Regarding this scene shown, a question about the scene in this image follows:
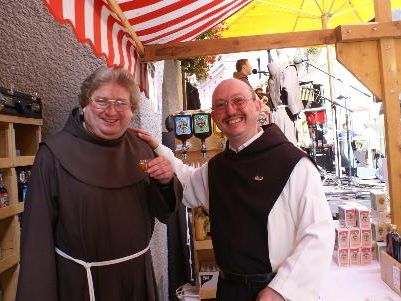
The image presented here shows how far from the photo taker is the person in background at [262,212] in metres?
1.57

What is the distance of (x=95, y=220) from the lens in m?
1.57

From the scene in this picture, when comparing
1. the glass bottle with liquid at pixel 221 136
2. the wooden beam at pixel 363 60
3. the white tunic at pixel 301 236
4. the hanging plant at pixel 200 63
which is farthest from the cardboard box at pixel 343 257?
the hanging plant at pixel 200 63

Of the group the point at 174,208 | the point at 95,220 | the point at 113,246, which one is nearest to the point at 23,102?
the point at 95,220

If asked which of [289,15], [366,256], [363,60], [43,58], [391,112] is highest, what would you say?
[289,15]

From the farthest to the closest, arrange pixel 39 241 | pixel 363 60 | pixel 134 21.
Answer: pixel 363 60, pixel 134 21, pixel 39 241

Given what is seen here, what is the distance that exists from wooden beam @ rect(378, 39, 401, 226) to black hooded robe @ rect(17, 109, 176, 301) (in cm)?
238

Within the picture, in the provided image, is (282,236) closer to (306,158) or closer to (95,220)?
(306,158)

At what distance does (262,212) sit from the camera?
168cm

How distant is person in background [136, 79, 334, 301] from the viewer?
1.57m

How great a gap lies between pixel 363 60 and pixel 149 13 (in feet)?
6.40

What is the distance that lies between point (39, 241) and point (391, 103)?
3131 mm

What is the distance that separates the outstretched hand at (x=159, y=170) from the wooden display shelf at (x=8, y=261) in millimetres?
646

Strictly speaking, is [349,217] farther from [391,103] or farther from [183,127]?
[183,127]

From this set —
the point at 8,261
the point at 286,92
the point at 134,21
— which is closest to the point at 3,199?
the point at 8,261
